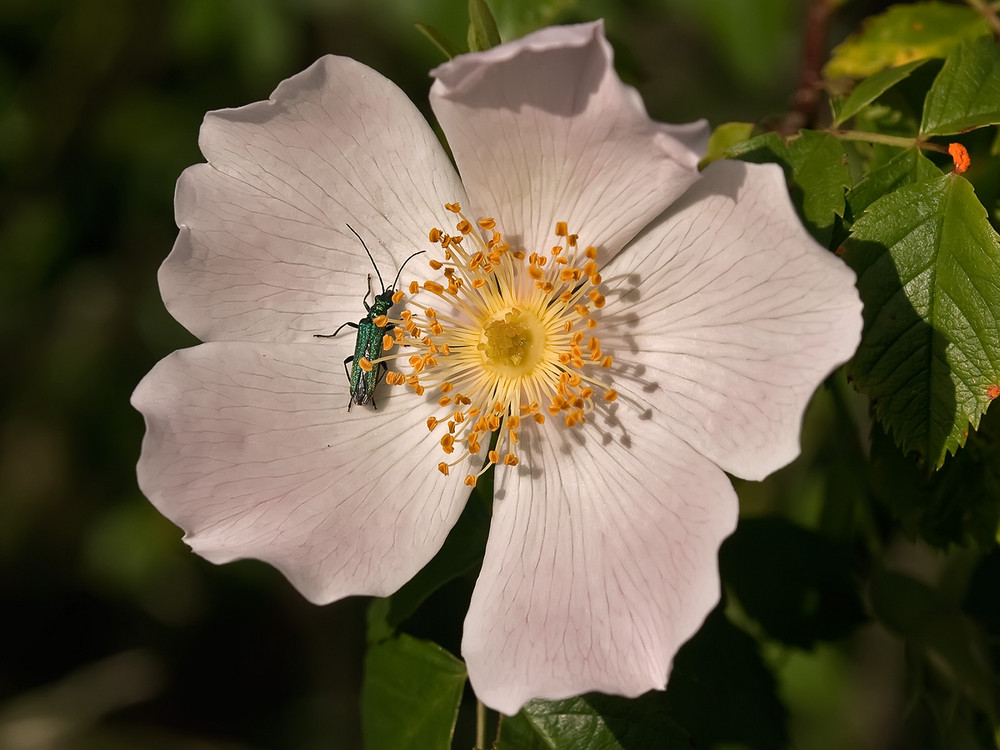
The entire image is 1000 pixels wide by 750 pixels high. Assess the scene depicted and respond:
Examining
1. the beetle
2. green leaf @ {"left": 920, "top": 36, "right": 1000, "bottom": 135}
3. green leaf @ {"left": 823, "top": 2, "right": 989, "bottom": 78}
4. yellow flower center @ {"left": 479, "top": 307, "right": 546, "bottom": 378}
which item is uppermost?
green leaf @ {"left": 920, "top": 36, "right": 1000, "bottom": 135}

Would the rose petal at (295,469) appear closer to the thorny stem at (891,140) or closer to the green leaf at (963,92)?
the thorny stem at (891,140)

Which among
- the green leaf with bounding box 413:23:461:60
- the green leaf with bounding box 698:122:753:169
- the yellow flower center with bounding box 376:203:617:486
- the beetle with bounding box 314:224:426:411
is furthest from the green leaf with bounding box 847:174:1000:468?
the beetle with bounding box 314:224:426:411

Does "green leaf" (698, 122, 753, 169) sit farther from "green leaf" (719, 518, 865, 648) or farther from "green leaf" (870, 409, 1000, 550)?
"green leaf" (719, 518, 865, 648)

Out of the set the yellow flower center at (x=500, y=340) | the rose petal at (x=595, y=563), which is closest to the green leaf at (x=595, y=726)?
the rose petal at (x=595, y=563)

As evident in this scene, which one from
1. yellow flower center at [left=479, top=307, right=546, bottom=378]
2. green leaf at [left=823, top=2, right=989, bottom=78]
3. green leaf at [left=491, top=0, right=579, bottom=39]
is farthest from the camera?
green leaf at [left=491, top=0, right=579, bottom=39]

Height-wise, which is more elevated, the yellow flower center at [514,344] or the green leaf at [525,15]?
the green leaf at [525,15]

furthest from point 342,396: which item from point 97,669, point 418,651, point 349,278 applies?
point 97,669
